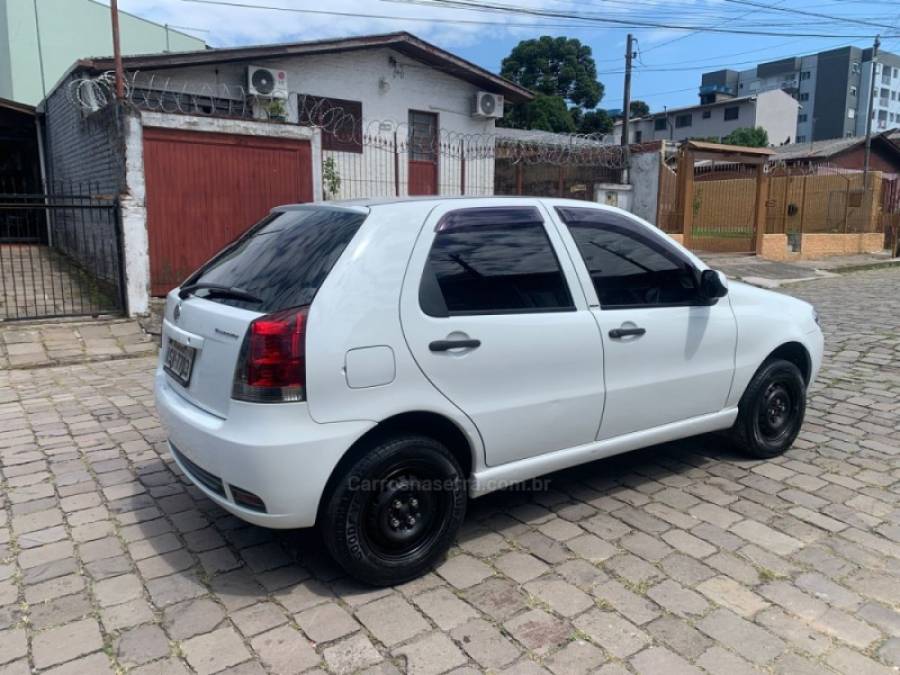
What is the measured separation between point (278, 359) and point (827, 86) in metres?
100

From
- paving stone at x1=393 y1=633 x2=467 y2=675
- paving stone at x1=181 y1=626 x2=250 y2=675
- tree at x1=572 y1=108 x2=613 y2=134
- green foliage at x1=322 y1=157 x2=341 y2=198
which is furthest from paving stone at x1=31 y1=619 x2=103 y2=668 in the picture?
tree at x1=572 y1=108 x2=613 y2=134

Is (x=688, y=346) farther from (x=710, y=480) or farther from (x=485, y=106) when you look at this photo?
(x=485, y=106)

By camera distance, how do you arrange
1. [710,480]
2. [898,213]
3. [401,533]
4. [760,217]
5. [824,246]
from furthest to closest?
1. [898,213]
2. [824,246]
3. [760,217]
4. [710,480]
5. [401,533]

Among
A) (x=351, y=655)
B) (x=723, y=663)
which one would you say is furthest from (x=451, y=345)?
(x=723, y=663)

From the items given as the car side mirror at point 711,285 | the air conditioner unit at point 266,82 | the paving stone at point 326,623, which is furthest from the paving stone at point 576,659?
the air conditioner unit at point 266,82

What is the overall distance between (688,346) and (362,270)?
206 cm

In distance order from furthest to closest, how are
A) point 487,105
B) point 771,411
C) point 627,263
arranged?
point 487,105, point 771,411, point 627,263

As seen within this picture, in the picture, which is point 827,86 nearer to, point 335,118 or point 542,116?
point 542,116

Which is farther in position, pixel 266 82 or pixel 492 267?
pixel 266 82

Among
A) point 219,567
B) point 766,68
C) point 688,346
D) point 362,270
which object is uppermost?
point 766,68

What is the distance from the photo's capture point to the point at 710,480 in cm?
426

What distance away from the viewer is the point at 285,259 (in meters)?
3.10

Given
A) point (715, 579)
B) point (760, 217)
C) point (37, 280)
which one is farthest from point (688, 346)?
point (760, 217)

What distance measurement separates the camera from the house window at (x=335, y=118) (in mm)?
13602
